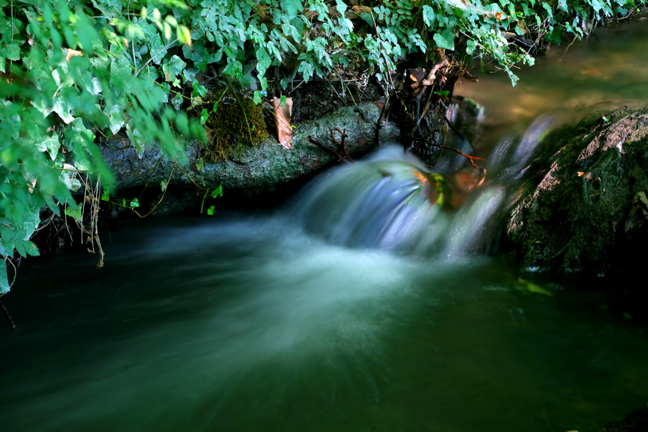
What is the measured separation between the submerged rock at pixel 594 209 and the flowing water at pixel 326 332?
21 centimetres

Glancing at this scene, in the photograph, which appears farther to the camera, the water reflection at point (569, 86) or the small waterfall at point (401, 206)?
the water reflection at point (569, 86)

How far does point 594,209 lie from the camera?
3006 mm

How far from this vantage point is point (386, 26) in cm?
407

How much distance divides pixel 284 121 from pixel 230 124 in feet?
1.46

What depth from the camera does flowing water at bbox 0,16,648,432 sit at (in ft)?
6.81

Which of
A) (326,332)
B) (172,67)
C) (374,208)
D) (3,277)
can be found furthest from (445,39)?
(3,277)

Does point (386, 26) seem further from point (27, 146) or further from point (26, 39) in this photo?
point (27, 146)

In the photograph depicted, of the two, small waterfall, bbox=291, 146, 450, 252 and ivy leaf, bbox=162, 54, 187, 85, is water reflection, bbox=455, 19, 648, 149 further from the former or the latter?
ivy leaf, bbox=162, 54, 187, 85

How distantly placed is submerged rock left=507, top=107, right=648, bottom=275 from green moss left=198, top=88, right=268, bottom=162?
2050 mm

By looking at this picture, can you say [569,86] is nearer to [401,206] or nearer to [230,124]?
[401,206]

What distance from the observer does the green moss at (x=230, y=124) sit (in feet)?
12.4

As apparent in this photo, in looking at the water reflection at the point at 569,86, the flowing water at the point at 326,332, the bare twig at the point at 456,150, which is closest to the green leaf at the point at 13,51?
the flowing water at the point at 326,332

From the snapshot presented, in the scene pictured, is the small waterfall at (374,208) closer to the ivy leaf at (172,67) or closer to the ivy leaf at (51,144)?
the ivy leaf at (172,67)

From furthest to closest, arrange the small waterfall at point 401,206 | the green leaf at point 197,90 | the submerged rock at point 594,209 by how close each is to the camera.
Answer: the small waterfall at point 401,206, the green leaf at point 197,90, the submerged rock at point 594,209
